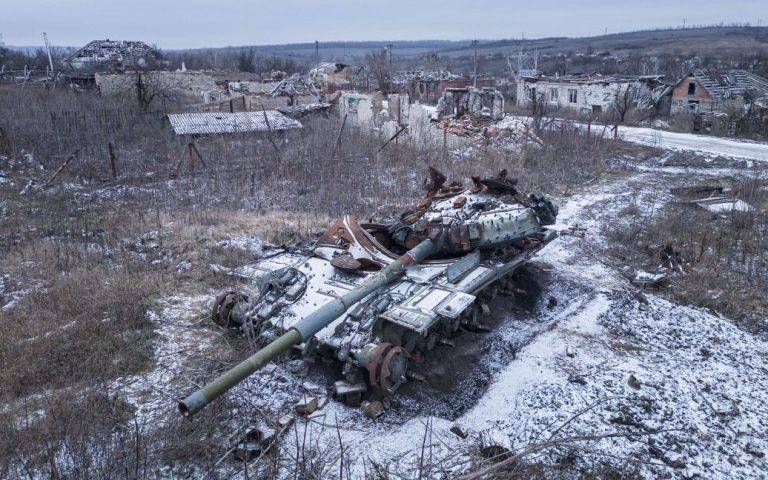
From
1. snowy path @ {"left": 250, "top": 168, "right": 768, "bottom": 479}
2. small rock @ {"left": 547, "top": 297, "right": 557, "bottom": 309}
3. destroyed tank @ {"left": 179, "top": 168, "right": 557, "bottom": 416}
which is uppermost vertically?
destroyed tank @ {"left": 179, "top": 168, "right": 557, "bottom": 416}

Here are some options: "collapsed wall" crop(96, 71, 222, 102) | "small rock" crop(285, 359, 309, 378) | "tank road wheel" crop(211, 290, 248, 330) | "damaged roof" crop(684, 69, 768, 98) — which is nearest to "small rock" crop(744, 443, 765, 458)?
"small rock" crop(285, 359, 309, 378)

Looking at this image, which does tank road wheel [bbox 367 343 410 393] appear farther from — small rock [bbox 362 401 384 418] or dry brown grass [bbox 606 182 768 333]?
dry brown grass [bbox 606 182 768 333]

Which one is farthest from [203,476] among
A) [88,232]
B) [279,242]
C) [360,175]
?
[360,175]

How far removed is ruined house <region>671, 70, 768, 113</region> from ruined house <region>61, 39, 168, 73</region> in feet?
107

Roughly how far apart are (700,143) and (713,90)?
9291 mm

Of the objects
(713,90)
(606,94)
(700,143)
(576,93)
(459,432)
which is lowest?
(459,432)

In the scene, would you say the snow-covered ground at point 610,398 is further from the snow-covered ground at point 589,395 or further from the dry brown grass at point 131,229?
the dry brown grass at point 131,229

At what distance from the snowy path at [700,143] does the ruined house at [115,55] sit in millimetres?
30379

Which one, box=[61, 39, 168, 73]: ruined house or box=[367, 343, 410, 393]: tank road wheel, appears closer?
box=[367, 343, 410, 393]: tank road wheel

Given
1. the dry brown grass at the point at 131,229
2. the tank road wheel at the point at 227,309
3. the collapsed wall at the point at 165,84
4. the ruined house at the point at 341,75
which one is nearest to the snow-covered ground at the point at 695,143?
the dry brown grass at the point at 131,229

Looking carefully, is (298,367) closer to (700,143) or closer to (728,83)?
(700,143)

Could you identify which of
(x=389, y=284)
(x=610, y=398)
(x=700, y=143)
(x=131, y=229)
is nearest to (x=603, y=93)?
(x=700, y=143)

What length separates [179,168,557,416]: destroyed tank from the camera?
5.02 m

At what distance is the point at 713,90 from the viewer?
27812mm
